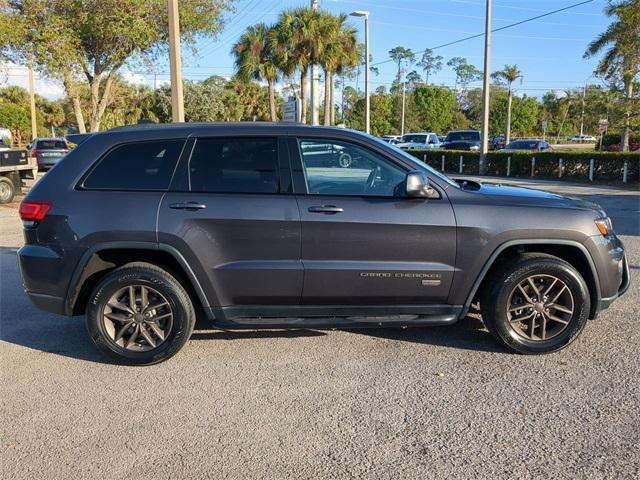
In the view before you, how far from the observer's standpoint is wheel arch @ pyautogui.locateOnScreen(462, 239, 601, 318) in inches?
173

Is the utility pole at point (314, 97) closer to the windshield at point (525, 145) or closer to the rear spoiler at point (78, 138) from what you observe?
the windshield at point (525, 145)

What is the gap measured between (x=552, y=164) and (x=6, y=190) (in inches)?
764

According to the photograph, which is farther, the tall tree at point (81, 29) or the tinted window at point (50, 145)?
the tinted window at point (50, 145)

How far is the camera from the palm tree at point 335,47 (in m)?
31.5

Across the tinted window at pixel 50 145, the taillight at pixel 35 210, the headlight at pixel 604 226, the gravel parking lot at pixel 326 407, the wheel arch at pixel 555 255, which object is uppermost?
the tinted window at pixel 50 145

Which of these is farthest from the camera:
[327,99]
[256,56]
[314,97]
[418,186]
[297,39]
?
[256,56]

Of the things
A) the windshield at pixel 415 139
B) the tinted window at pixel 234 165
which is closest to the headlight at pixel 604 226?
the tinted window at pixel 234 165

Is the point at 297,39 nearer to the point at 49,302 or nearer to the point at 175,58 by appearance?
the point at 175,58

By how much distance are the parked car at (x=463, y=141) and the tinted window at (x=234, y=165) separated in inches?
1378

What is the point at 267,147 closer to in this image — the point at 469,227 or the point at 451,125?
the point at 469,227

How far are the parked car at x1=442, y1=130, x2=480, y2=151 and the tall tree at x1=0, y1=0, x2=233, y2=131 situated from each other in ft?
75.5

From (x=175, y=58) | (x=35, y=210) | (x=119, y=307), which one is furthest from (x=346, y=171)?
(x=175, y=58)

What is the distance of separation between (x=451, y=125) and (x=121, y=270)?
78.8 m

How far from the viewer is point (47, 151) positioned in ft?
82.4
